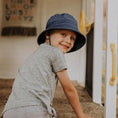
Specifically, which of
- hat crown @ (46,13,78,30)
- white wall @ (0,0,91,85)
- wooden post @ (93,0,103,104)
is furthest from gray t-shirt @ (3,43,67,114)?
white wall @ (0,0,91,85)

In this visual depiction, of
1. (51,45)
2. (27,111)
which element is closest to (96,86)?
(51,45)

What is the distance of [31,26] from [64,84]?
2683 millimetres

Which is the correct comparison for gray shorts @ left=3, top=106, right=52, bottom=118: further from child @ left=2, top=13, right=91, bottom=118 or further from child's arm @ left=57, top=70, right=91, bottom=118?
child's arm @ left=57, top=70, right=91, bottom=118

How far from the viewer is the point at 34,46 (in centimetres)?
366

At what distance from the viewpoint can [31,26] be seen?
3.62 m

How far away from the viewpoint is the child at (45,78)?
3.28ft

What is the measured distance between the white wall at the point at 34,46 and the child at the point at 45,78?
8.16ft

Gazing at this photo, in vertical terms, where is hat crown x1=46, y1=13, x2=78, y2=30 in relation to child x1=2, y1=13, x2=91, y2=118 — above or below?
above

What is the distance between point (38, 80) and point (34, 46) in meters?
2.67

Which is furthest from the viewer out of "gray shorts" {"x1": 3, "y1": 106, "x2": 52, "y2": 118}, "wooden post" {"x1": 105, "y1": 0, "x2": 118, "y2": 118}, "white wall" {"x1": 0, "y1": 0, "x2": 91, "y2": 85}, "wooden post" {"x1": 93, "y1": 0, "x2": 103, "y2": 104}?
"white wall" {"x1": 0, "y1": 0, "x2": 91, "y2": 85}

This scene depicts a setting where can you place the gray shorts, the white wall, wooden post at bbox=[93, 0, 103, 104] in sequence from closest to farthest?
the gray shorts, wooden post at bbox=[93, 0, 103, 104], the white wall

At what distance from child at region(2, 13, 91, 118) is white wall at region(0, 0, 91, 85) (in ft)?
8.16

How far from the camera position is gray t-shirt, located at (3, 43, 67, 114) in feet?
3.31

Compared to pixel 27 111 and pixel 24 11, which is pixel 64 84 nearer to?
pixel 27 111
